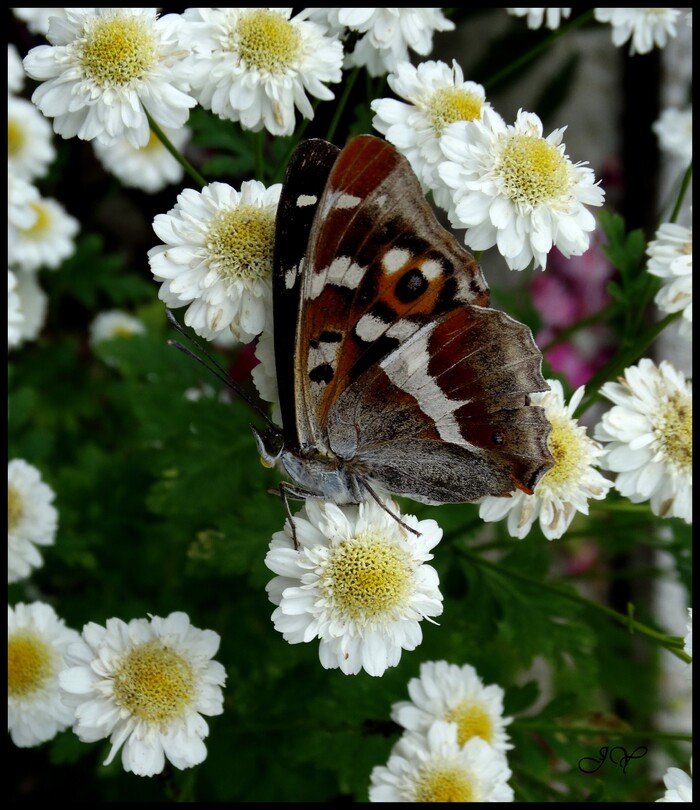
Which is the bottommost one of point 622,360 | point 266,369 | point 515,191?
point 266,369

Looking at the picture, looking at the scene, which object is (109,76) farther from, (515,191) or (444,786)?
(444,786)

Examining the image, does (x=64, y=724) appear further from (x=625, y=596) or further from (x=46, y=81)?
(x=625, y=596)

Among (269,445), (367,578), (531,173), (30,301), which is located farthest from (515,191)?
(30,301)

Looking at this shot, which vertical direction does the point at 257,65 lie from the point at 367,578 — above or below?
above

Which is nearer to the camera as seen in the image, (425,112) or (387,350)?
(387,350)

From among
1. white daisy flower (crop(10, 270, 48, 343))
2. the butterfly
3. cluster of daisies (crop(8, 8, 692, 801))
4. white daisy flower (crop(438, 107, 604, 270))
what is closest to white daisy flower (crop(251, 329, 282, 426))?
cluster of daisies (crop(8, 8, 692, 801))

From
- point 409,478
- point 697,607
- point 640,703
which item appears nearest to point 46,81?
point 409,478

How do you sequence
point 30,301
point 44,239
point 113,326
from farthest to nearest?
1. point 113,326
2. point 30,301
3. point 44,239
